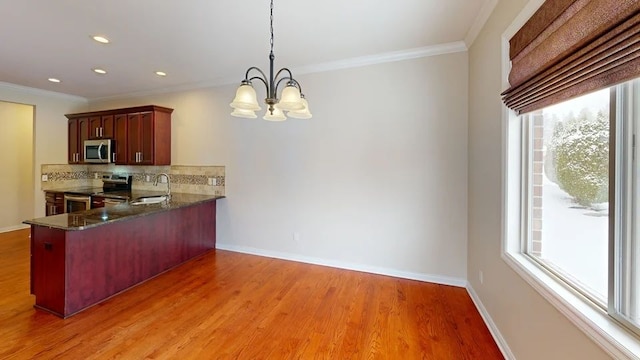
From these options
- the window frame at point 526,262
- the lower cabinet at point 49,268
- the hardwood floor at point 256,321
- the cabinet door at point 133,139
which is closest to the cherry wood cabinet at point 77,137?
the cabinet door at point 133,139

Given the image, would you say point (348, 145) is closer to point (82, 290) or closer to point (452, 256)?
point (452, 256)

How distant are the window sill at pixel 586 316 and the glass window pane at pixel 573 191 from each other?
0.23 feet

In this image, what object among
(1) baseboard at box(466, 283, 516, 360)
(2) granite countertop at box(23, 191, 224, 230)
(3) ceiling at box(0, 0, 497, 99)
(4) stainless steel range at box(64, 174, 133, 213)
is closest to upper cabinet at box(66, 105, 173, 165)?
(4) stainless steel range at box(64, 174, 133, 213)

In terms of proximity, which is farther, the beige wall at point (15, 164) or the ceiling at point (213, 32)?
the beige wall at point (15, 164)

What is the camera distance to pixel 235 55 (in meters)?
3.21

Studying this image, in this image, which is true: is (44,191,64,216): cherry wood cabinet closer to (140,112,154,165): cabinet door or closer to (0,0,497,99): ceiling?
(140,112,154,165): cabinet door

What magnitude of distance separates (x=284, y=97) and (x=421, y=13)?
155cm

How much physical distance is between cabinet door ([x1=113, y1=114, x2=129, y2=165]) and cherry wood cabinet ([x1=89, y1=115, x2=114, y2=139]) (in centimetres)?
11

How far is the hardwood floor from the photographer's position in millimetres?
1971

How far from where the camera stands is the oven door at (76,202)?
4340mm

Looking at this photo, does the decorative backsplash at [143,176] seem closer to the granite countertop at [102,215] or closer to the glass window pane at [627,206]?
the granite countertop at [102,215]

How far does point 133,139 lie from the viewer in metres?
4.48

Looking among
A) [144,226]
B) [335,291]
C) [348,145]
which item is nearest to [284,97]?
[348,145]

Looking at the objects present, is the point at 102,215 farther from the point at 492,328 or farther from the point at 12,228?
the point at 12,228
